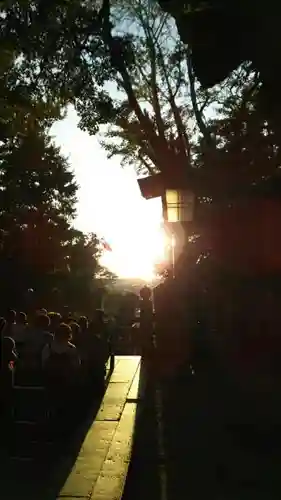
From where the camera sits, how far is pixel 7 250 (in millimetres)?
42375

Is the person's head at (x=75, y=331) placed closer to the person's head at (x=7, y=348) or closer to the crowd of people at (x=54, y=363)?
the crowd of people at (x=54, y=363)

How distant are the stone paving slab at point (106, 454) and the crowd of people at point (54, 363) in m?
0.32

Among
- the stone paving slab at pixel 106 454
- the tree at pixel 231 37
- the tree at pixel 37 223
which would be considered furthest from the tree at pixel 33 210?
the tree at pixel 231 37

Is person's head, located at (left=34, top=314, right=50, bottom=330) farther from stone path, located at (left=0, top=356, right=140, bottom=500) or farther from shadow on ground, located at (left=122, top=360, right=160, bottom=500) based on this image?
shadow on ground, located at (left=122, top=360, right=160, bottom=500)

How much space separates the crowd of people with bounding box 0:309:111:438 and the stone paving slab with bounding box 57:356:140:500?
0.32 meters

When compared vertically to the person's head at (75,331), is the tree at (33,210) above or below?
above

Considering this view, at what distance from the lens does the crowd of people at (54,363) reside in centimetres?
696

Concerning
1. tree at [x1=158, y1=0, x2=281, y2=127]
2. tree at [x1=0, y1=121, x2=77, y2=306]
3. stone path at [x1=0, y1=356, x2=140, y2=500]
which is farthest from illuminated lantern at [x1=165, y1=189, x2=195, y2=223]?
tree at [x1=0, y1=121, x2=77, y2=306]

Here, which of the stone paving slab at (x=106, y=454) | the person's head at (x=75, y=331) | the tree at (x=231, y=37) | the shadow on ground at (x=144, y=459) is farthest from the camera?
the person's head at (x=75, y=331)

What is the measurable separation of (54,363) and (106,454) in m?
1.10

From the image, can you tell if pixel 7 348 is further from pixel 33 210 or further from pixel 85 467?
pixel 33 210

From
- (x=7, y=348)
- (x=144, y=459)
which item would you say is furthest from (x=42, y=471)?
(x=7, y=348)

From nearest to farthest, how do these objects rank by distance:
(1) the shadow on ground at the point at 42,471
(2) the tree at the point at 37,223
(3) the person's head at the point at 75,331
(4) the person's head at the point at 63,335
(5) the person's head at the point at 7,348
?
(1) the shadow on ground at the point at 42,471 → (5) the person's head at the point at 7,348 → (4) the person's head at the point at 63,335 → (3) the person's head at the point at 75,331 → (2) the tree at the point at 37,223

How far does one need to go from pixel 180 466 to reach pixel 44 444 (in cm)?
143
